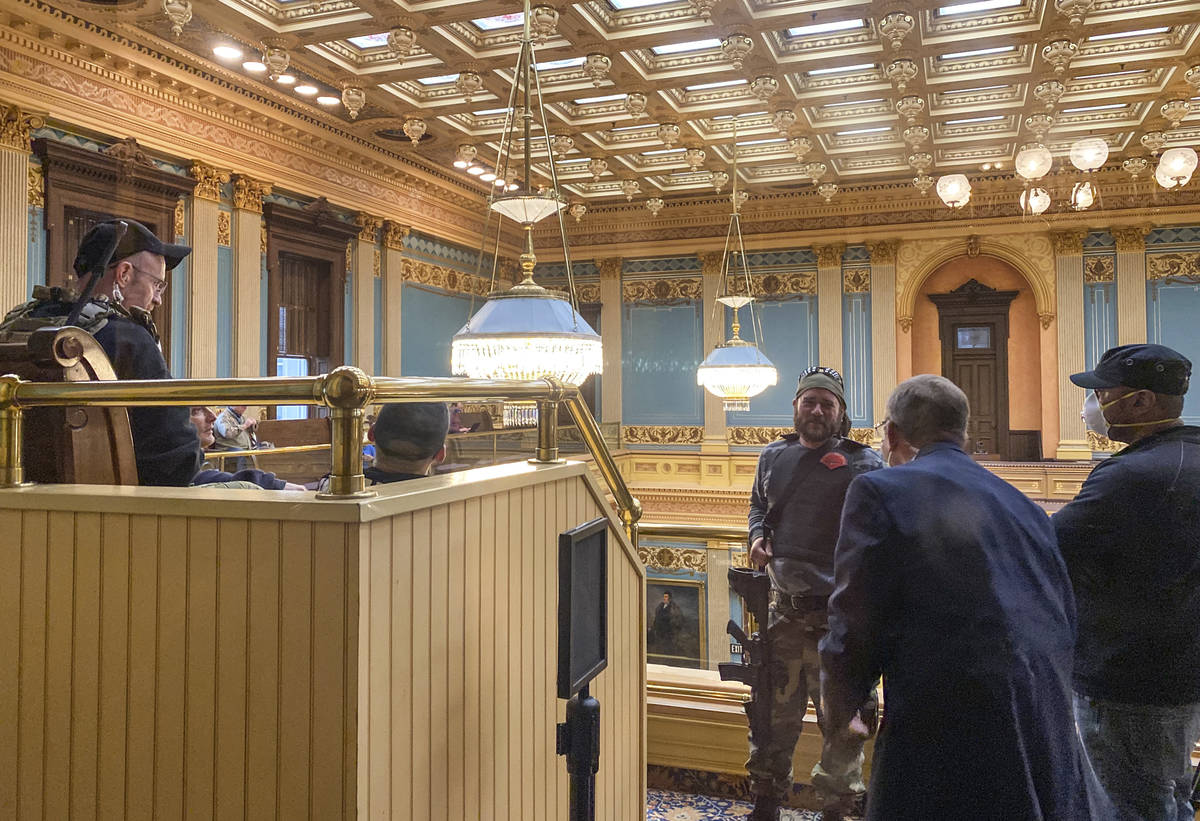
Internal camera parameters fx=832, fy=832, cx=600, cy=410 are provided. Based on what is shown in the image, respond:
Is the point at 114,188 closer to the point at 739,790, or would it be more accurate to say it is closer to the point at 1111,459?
the point at 739,790

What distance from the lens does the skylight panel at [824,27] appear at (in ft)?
23.1

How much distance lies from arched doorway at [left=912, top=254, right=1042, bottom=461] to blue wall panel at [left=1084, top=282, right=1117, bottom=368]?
2.44 feet

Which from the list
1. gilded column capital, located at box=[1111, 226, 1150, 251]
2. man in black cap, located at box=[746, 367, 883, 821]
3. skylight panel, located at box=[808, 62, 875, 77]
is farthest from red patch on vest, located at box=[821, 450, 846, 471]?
gilded column capital, located at box=[1111, 226, 1150, 251]

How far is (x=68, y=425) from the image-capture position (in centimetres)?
145

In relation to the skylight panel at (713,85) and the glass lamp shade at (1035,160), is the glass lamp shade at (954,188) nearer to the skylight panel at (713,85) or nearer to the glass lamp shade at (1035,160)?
the glass lamp shade at (1035,160)

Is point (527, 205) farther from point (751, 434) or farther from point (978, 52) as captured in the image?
point (751, 434)

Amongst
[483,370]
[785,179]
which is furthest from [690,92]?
Result: [483,370]

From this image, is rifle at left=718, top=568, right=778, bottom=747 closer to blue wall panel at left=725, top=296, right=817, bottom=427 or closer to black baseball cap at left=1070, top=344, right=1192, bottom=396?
black baseball cap at left=1070, top=344, right=1192, bottom=396

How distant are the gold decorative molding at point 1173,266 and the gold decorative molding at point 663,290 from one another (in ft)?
20.4

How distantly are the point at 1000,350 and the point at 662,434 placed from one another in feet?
17.2

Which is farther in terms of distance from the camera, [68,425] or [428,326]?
[428,326]

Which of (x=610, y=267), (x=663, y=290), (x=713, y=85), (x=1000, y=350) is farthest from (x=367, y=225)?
(x=1000, y=350)

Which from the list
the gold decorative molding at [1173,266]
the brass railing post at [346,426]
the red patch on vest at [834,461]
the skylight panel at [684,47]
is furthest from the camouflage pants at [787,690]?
the gold decorative molding at [1173,266]

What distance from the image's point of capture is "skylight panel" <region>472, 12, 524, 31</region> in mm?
6944
